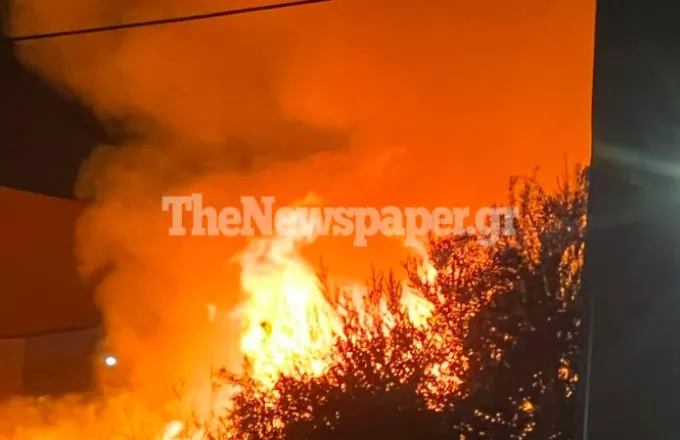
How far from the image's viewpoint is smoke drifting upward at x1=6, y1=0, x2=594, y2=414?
1610 mm

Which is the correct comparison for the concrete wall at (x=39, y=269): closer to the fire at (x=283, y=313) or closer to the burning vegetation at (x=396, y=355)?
the burning vegetation at (x=396, y=355)

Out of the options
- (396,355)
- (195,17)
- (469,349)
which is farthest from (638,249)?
(195,17)

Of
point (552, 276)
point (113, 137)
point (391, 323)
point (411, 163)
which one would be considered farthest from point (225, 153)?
point (552, 276)

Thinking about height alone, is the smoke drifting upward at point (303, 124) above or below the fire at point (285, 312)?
above

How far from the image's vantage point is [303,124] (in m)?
1.63

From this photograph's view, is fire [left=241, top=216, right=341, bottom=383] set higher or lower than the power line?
lower

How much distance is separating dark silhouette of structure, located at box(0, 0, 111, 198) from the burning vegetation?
1.48 ft

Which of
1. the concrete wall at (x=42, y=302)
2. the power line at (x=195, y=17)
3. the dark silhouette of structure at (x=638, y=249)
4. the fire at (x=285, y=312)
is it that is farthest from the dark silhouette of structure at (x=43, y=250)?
the dark silhouette of structure at (x=638, y=249)

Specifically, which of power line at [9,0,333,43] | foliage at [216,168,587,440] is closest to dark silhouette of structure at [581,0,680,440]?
foliage at [216,168,587,440]

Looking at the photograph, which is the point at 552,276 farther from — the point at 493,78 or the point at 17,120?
the point at 17,120

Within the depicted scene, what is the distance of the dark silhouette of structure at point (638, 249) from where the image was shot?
153 cm

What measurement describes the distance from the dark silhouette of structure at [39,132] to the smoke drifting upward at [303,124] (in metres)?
0.03

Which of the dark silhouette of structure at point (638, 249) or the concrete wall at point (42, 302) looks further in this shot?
the concrete wall at point (42, 302)

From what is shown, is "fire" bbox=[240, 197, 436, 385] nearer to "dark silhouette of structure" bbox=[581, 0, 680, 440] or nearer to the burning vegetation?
the burning vegetation
